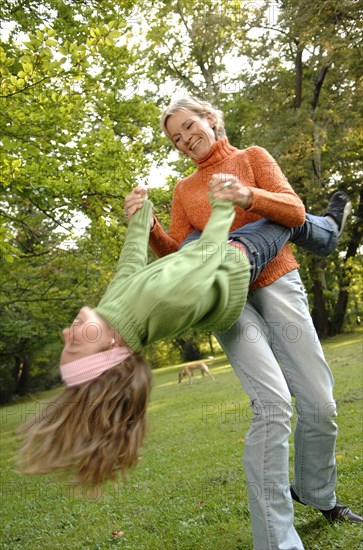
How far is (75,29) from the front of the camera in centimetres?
939

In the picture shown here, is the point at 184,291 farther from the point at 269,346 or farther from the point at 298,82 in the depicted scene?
the point at 298,82

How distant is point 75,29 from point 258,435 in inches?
324

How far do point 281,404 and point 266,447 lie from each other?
0.75 ft

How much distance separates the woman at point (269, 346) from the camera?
9.76 ft

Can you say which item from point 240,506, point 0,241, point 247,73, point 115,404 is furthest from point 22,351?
point 115,404

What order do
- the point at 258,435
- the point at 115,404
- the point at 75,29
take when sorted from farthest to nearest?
the point at 75,29
the point at 258,435
the point at 115,404

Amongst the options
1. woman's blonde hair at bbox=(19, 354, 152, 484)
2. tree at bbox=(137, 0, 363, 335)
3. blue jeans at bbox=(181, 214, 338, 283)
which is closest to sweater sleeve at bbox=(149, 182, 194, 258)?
blue jeans at bbox=(181, 214, 338, 283)

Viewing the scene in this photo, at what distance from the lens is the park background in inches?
192

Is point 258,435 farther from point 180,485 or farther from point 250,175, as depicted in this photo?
point 180,485

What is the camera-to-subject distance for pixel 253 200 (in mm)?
3109

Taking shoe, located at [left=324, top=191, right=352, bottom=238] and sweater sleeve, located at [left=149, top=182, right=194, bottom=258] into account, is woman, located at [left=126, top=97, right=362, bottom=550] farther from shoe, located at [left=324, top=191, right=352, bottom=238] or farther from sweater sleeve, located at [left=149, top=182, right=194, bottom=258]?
shoe, located at [left=324, top=191, right=352, bottom=238]

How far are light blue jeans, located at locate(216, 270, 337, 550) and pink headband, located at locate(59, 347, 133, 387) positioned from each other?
2.91 ft

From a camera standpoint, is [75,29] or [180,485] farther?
[75,29]

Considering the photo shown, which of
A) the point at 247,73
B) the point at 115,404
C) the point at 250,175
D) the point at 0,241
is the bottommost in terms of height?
the point at 115,404
